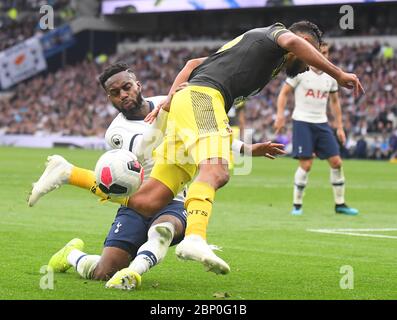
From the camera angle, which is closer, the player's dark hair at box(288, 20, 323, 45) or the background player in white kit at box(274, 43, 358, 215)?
the player's dark hair at box(288, 20, 323, 45)

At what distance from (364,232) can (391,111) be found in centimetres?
2459

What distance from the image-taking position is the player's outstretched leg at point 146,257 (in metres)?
6.47

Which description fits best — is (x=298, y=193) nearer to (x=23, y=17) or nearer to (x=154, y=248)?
(x=154, y=248)

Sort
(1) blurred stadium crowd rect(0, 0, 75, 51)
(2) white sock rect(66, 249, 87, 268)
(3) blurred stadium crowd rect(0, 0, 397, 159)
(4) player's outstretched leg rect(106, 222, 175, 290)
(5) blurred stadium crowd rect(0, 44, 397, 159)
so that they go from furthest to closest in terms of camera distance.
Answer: (1) blurred stadium crowd rect(0, 0, 75, 51) < (3) blurred stadium crowd rect(0, 0, 397, 159) < (5) blurred stadium crowd rect(0, 44, 397, 159) < (2) white sock rect(66, 249, 87, 268) < (4) player's outstretched leg rect(106, 222, 175, 290)

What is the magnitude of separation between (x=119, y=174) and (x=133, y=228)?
2.49ft

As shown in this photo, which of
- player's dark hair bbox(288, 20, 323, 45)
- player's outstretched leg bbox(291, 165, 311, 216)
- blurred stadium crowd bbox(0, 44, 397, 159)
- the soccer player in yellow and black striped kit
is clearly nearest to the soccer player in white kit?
the soccer player in yellow and black striped kit

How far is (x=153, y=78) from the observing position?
153 feet

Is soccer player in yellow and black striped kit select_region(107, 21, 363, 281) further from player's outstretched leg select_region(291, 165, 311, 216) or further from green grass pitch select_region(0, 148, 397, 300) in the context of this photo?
player's outstretched leg select_region(291, 165, 311, 216)

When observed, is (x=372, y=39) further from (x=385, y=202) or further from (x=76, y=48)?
(x=385, y=202)

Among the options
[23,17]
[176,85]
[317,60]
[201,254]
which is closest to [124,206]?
[176,85]

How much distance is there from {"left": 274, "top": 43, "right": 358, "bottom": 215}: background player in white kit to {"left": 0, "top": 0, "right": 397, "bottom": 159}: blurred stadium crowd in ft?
61.2

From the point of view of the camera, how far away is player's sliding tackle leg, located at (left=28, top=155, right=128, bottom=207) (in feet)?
23.9

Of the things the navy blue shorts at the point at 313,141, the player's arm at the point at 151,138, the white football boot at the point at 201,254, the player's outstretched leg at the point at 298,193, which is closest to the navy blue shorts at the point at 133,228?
the player's arm at the point at 151,138

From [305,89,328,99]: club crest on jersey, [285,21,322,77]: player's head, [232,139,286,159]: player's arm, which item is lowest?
[232,139,286,159]: player's arm
